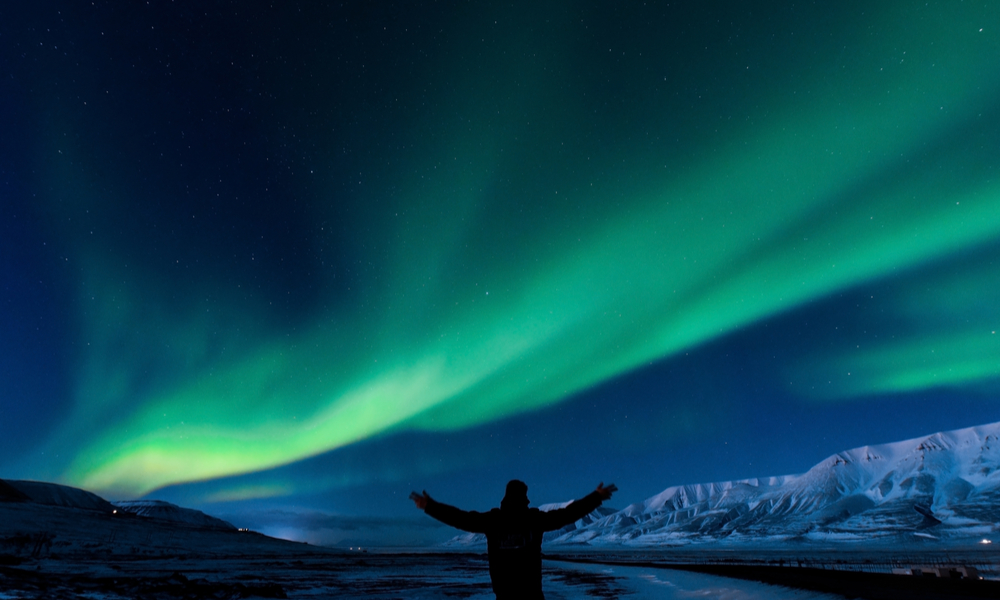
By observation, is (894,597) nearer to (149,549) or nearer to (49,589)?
(49,589)

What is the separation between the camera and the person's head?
5.61m

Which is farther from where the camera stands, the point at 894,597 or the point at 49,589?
the point at 49,589

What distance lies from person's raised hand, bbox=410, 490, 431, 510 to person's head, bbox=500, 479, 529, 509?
3.06 ft

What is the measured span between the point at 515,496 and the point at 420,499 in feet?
4.00

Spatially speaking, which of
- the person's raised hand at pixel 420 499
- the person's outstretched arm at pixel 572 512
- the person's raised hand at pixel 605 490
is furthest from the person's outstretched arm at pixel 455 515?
the person's raised hand at pixel 605 490

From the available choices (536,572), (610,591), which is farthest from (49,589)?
(610,591)

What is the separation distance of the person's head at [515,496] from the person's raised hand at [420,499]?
93 centimetres

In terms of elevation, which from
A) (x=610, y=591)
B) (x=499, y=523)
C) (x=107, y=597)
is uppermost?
(x=499, y=523)

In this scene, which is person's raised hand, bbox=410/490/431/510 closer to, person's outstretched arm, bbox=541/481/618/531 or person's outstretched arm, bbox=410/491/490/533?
person's outstretched arm, bbox=410/491/490/533

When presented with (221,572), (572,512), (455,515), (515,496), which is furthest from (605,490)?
(221,572)

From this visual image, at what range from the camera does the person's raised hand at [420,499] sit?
6.05m

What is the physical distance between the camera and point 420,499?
6191mm

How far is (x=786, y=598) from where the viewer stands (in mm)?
28156

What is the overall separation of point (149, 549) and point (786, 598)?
134 meters
